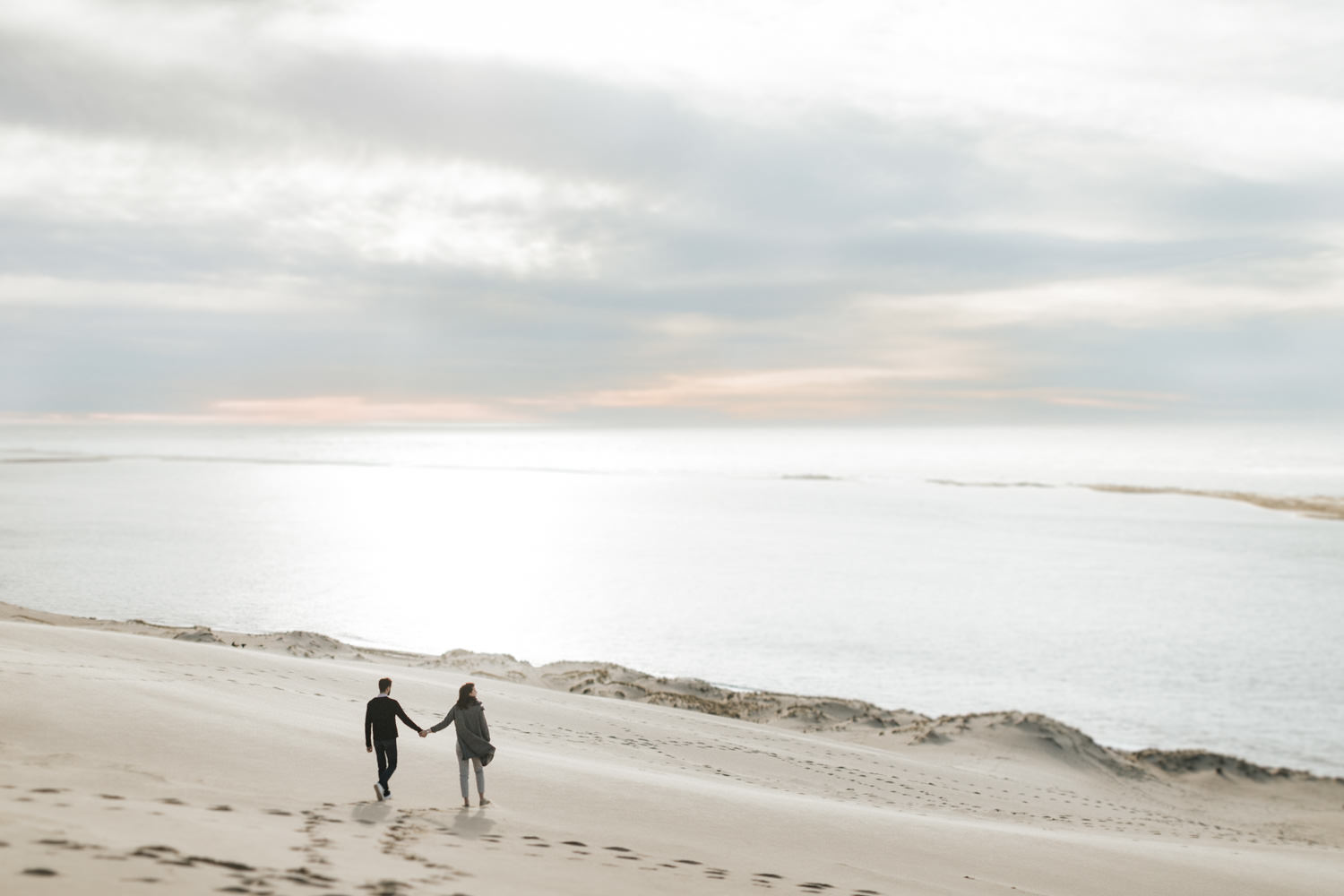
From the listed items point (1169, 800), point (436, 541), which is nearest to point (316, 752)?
point (1169, 800)

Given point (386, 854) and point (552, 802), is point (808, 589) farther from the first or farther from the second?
point (386, 854)

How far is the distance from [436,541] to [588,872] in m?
54.4

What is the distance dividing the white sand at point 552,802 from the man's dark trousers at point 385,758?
0.25m

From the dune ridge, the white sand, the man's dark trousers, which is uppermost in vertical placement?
the dune ridge

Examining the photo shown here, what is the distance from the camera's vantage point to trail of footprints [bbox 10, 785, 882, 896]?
6.59 m

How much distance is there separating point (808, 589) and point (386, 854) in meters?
37.6

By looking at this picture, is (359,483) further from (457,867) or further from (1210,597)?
(457,867)

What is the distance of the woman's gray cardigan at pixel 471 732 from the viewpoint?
10047 millimetres

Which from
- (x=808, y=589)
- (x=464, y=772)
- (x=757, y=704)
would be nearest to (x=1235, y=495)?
(x=808, y=589)

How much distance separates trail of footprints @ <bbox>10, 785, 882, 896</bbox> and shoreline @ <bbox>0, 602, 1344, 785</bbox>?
41.6 feet

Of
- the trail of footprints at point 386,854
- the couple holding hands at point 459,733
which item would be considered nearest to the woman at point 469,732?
the couple holding hands at point 459,733

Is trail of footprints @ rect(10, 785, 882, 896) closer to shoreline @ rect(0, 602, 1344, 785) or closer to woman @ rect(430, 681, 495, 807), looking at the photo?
woman @ rect(430, 681, 495, 807)

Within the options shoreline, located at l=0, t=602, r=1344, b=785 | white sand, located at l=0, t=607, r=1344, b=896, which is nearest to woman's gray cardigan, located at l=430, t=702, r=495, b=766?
white sand, located at l=0, t=607, r=1344, b=896

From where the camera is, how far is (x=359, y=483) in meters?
119
